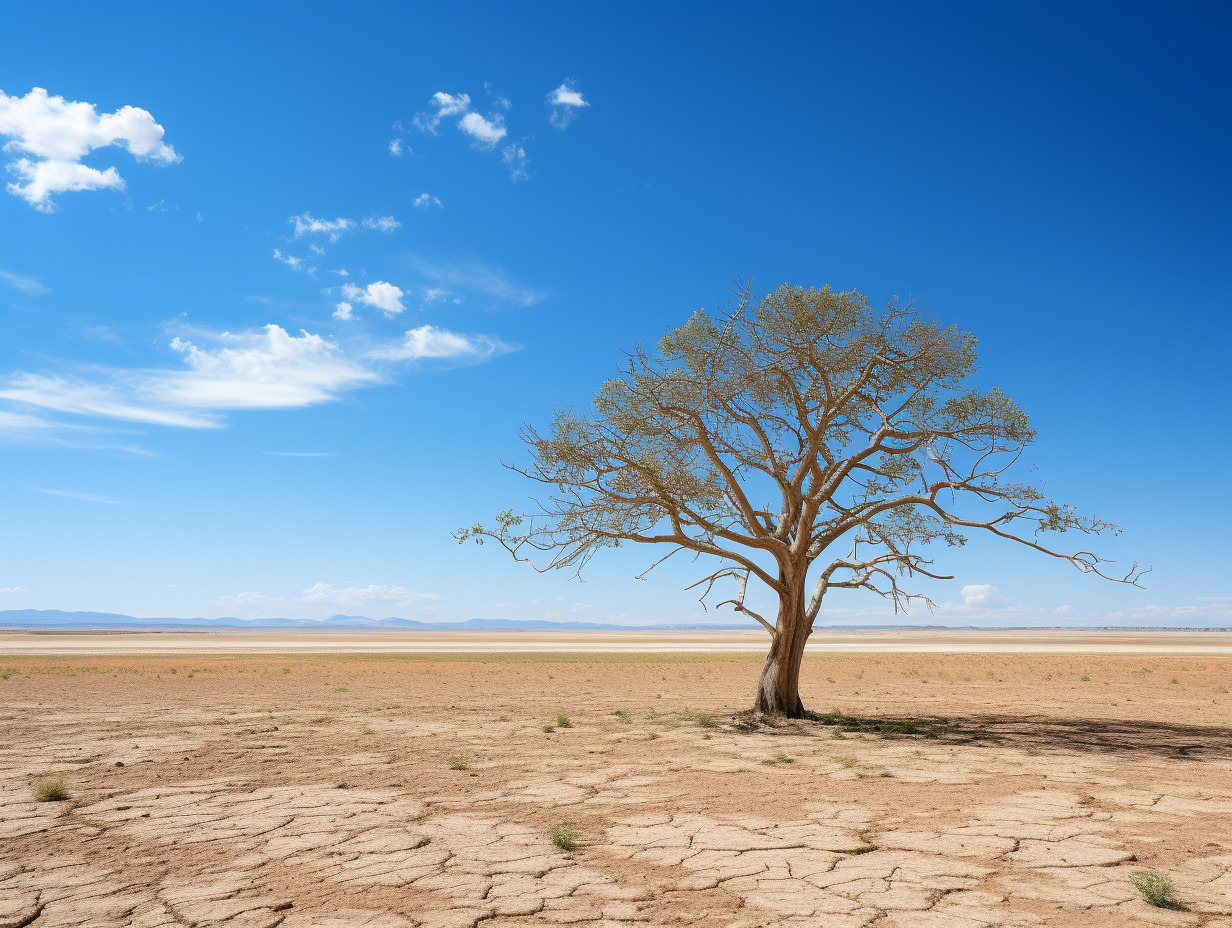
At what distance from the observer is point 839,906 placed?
5.52 metres

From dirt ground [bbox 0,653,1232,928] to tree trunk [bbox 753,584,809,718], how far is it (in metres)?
0.81

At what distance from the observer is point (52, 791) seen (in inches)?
354

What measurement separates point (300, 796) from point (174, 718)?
32.4 feet

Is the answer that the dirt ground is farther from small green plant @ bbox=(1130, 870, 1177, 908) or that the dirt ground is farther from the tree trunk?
the tree trunk

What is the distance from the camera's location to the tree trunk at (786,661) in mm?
16188

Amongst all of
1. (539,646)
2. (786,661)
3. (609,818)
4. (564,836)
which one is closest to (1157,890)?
(564,836)

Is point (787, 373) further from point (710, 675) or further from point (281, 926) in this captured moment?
point (710, 675)

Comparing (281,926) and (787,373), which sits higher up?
(787,373)

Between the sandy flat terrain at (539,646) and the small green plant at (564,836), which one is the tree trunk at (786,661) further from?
the sandy flat terrain at (539,646)

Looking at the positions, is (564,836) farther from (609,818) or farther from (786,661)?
(786,661)

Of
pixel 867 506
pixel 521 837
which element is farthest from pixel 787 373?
pixel 521 837

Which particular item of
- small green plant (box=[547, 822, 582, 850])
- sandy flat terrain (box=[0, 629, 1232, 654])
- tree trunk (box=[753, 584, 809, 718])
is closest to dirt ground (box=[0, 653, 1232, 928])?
small green plant (box=[547, 822, 582, 850])

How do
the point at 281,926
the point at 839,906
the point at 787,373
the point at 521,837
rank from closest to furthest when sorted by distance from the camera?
the point at 281,926, the point at 839,906, the point at 521,837, the point at 787,373

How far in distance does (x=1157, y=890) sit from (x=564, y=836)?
4588 mm
